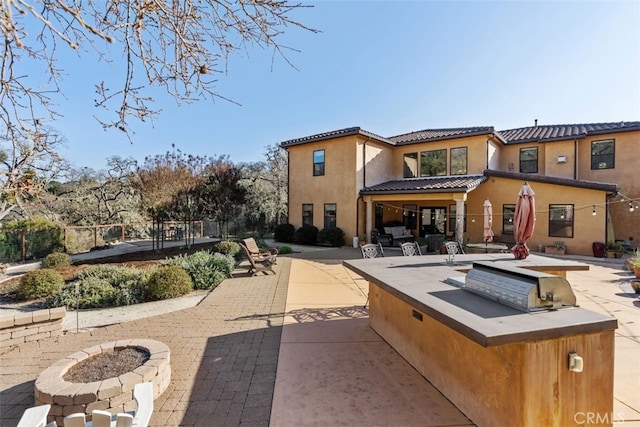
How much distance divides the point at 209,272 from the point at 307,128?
1518 cm

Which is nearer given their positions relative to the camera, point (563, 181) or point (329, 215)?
point (563, 181)

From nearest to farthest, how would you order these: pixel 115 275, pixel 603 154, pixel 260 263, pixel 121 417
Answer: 1. pixel 121 417
2. pixel 115 275
3. pixel 260 263
4. pixel 603 154

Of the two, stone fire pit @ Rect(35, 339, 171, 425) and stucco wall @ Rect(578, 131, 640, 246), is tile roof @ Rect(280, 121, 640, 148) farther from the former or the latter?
stone fire pit @ Rect(35, 339, 171, 425)

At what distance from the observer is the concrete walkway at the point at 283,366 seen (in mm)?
2857

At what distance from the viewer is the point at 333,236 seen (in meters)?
15.4

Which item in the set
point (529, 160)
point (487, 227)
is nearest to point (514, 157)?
point (529, 160)

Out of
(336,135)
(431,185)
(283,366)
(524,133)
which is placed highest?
(524,133)

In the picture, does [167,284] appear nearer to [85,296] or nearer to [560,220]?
[85,296]

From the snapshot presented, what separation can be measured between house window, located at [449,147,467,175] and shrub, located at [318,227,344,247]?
22.0 feet

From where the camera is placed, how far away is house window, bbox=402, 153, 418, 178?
16.7 metres

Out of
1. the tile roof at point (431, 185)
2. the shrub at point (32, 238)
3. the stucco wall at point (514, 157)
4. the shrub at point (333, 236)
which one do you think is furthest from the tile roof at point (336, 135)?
the shrub at point (32, 238)

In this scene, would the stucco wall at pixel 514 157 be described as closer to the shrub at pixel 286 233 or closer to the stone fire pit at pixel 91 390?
the shrub at pixel 286 233

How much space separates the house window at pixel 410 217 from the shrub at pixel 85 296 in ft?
47.9

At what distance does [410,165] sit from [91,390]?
54.4 feet
